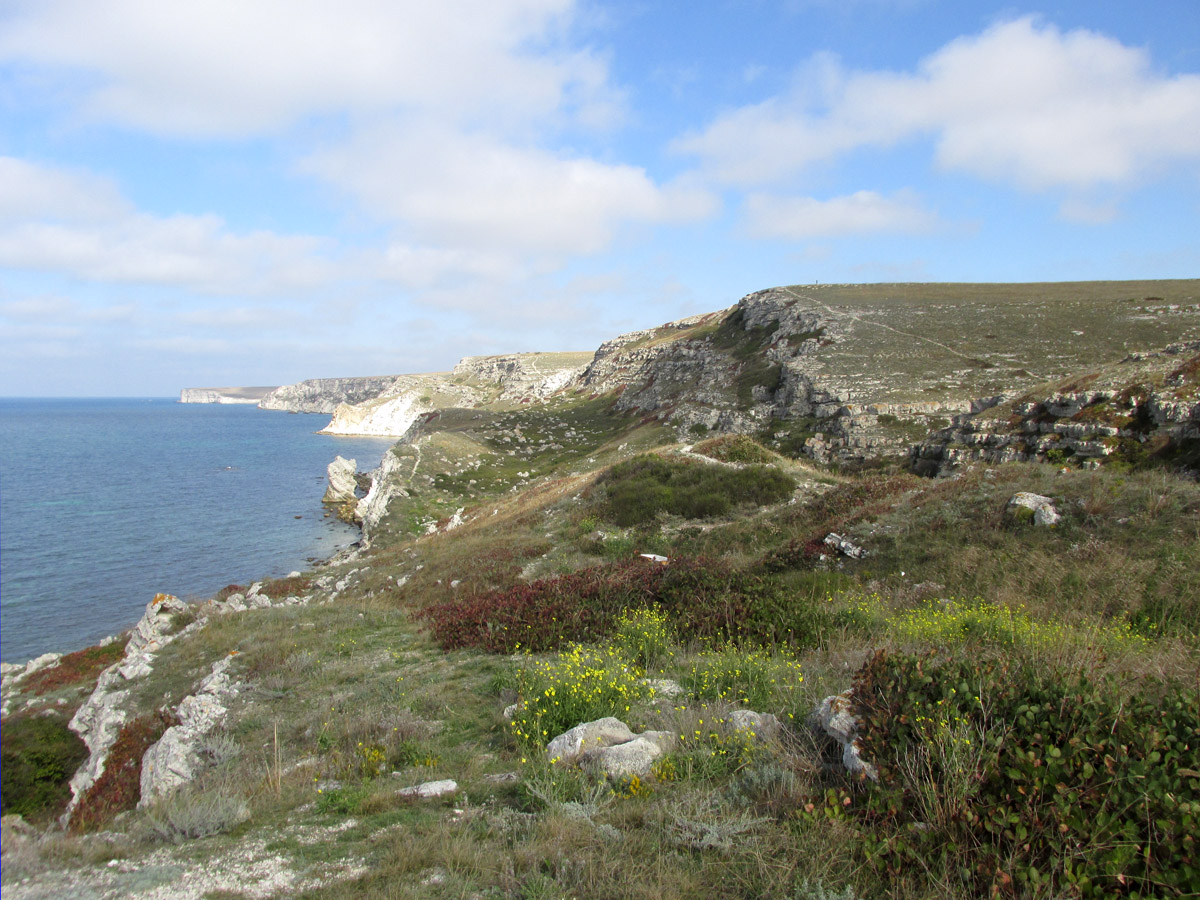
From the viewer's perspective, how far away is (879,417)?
97.7 ft

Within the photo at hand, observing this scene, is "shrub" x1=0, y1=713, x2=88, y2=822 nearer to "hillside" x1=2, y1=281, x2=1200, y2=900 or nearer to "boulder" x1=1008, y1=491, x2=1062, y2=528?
"hillside" x1=2, y1=281, x2=1200, y2=900

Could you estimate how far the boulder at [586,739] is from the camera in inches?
202

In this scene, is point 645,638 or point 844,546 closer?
point 645,638

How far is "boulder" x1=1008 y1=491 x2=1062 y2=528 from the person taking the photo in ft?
33.6

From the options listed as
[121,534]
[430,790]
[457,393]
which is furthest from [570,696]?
[457,393]

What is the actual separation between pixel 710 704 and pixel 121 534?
47500 millimetres

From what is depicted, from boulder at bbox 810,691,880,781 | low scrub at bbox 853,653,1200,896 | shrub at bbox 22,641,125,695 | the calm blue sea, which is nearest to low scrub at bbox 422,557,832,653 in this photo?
boulder at bbox 810,691,880,781

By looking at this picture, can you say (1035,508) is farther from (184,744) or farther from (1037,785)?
(184,744)

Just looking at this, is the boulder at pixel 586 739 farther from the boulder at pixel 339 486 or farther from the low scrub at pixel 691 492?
the boulder at pixel 339 486

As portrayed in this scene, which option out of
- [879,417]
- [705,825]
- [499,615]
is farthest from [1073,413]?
[705,825]

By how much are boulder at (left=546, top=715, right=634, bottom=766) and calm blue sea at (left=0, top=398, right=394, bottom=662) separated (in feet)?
35.2

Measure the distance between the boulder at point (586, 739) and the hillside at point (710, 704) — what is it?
0.03 metres

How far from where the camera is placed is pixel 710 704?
5.95 metres

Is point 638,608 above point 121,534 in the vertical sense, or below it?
above
